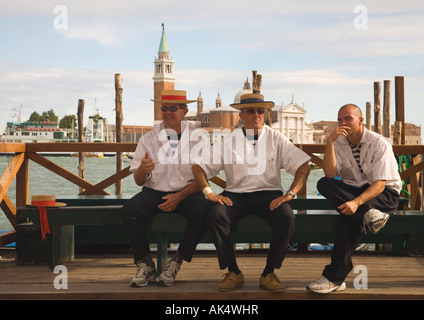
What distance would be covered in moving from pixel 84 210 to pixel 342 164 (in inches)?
79.6

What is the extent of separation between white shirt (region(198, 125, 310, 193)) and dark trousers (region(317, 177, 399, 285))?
1.04 feet

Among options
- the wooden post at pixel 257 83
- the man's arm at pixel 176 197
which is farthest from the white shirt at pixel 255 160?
the wooden post at pixel 257 83

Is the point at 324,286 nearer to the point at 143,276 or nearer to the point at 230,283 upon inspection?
the point at 230,283

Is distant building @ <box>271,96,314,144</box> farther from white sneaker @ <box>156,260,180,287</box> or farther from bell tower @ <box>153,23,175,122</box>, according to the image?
white sneaker @ <box>156,260,180,287</box>

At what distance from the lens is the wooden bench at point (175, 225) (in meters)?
4.31

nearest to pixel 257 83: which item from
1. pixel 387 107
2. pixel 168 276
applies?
pixel 387 107

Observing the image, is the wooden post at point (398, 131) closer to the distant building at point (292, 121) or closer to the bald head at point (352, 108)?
the bald head at point (352, 108)

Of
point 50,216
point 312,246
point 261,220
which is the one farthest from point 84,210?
point 312,246

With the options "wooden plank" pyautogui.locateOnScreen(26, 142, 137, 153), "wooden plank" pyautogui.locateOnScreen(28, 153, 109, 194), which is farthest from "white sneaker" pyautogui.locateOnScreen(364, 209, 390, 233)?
"wooden plank" pyautogui.locateOnScreen(28, 153, 109, 194)

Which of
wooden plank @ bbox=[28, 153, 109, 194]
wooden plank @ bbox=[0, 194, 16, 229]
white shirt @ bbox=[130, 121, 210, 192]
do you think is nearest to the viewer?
white shirt @ bbox=[130, 121, 210, 192]

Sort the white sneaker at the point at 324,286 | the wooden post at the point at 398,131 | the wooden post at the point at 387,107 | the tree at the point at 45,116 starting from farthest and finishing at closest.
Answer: the tree at the point at 45,116
the wooden post at the point at 387,107
the wooden post at the point at 398,131
the white sneaker at the point at 324,286

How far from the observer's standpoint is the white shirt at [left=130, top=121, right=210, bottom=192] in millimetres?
4488

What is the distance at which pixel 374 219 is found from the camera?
401 centimetres

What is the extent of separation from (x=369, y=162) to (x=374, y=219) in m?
0.44
